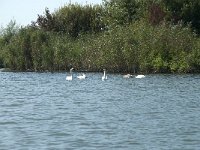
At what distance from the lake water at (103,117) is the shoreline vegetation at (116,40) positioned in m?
14.6

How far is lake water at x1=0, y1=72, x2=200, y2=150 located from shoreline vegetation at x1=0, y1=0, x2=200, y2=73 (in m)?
14.6

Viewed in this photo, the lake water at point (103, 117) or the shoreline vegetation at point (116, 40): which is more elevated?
the shoreline vegetation at point (116, 40)

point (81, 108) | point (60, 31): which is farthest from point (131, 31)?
point (81, 108)

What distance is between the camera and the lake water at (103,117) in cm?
1872

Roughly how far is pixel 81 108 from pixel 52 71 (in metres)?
36.1

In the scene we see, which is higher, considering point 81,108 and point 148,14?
point 148,14

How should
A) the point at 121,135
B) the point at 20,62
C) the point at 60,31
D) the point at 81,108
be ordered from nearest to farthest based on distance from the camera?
the point at 121,135
the point at 81,108
the point at 20,62
the point at 60,31

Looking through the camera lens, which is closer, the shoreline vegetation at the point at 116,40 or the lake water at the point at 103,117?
the lake water at the point at 103,117

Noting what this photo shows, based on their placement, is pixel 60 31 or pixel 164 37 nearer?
pixel 164 37

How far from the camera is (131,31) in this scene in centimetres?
5853

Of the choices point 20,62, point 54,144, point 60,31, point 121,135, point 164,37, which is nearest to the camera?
point 54,144

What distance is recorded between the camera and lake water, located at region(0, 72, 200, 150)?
61.4ft

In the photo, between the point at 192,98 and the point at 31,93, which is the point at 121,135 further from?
the point at 31,93

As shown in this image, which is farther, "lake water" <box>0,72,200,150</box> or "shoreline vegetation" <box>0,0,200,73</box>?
"shoreline vegetation" <box>0,0,200,73</box>
